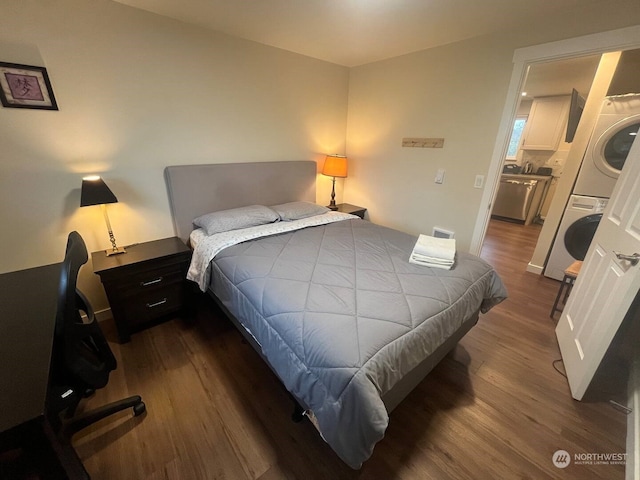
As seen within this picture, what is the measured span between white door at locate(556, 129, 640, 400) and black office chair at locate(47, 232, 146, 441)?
2.45 m

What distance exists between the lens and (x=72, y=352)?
38.7 inches

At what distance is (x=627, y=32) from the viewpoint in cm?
156

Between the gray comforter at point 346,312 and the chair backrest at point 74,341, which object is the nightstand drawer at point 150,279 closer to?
the gray comforter at point 346,312

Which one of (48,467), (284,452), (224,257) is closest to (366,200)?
(224,257)

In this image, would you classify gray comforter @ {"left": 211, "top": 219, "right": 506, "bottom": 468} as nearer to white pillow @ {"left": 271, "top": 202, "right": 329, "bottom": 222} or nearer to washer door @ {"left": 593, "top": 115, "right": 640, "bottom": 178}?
white pillow @ {"left": 271, "top": 202, "right": 329, "bottom": 222}

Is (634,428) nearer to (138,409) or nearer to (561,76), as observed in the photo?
(138,409)

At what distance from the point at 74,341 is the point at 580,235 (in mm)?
4063

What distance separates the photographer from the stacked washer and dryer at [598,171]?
7.75 ft

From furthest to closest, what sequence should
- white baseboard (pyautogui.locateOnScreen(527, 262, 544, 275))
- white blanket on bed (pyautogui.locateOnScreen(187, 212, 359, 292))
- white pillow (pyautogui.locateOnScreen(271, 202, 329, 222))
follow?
white baseboard (pyautogui.locateOnScreen(527, 262, 544, 275)), white pillow (pyautogui.locateOnScreen(271, 202, 329, 222)), white blanket on bed (pyautogui.locateOnScreen(187, 212, 359, 292))

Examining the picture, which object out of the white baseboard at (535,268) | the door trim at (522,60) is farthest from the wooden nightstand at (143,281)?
the white baseboard at (535,268)

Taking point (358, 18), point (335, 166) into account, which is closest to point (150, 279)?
point (335, 166)

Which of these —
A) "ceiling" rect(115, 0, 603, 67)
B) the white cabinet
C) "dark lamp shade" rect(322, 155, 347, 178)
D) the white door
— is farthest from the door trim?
the white cabinet

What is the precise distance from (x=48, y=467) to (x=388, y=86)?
11.4ft

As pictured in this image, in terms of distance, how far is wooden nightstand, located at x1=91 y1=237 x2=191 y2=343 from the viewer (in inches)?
69.0
